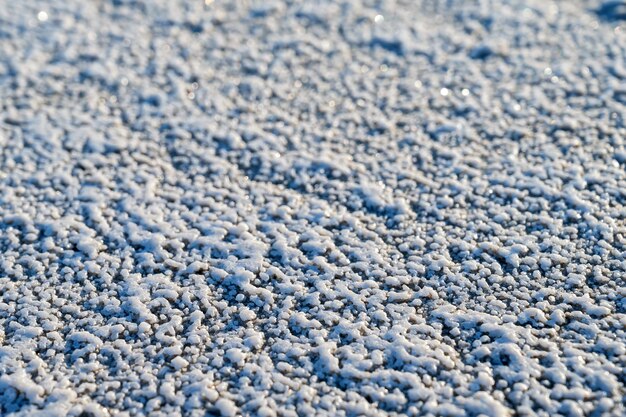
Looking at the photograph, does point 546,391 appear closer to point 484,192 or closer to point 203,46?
point 484,192

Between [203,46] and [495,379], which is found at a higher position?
[203,46]

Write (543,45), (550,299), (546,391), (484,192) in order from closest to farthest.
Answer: (546,391) → (550,299) → (484,192) → (543,45)

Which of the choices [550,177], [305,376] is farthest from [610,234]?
[305,376]

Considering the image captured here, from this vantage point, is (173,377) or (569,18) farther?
(569,18)

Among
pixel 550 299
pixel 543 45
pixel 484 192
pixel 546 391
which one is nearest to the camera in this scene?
pixel 546 391

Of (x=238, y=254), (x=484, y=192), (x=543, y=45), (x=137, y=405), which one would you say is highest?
(x=543, y=45)

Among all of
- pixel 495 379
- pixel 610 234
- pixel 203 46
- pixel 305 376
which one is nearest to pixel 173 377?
pixel 305 376
